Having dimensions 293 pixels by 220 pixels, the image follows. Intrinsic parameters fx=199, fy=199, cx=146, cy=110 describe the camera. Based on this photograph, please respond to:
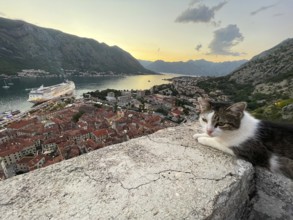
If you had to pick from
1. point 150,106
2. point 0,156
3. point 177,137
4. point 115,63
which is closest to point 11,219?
point 177,137

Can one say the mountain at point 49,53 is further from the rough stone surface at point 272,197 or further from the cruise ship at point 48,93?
the rough stone surface at point 272,197

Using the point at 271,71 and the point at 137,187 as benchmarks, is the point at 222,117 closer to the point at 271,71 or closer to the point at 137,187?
the point at 137,187

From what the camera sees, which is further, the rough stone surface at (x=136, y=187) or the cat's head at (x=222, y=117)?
the cat's head at (x=222, y=117)

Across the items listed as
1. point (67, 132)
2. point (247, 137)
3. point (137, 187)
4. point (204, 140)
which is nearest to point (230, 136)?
point (247, 137)

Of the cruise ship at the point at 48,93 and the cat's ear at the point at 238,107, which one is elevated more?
the cat's ear at the point at 238,107

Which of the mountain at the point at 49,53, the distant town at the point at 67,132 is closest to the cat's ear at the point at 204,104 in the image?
the distant town at the point at 67,132

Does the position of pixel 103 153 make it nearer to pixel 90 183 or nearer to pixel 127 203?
pixel 90 183
